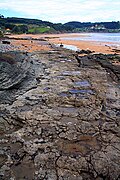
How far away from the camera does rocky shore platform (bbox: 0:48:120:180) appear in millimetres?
6477

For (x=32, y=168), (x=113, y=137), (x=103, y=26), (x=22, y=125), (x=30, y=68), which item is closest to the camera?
(x=32, y=168)

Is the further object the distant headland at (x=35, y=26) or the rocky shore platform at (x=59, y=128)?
the distant headland at (x=35, y=26)

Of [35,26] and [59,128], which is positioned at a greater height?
[35,26]

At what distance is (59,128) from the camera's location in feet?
28.1

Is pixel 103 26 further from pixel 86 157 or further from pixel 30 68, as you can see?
pixel 86 157

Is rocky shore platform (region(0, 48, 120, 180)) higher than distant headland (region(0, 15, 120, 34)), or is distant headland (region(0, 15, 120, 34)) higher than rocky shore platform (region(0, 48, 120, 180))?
distant headland (region(0, 15, 120, 34))

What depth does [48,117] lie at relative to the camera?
30.6 feet

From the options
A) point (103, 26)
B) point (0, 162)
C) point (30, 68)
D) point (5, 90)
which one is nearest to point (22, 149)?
point (0, 162)

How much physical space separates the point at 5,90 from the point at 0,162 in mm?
6785

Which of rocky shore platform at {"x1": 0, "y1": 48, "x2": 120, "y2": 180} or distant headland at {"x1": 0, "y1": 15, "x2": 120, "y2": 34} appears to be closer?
rocky shore platform at {"x1": 0, "y1": 48, "x2": 120, "y2": 180}

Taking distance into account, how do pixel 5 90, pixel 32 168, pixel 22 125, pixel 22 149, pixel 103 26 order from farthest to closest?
1. pixel 103 26
2. pixel 5 90
3. pixel 22 125
4. pixel 22 149
5. pixel 32 168

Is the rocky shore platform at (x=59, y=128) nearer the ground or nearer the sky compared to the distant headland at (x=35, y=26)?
nearer the ground

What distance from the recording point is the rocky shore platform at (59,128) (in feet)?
21.2

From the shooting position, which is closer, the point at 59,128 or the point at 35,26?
the point at 59,128
